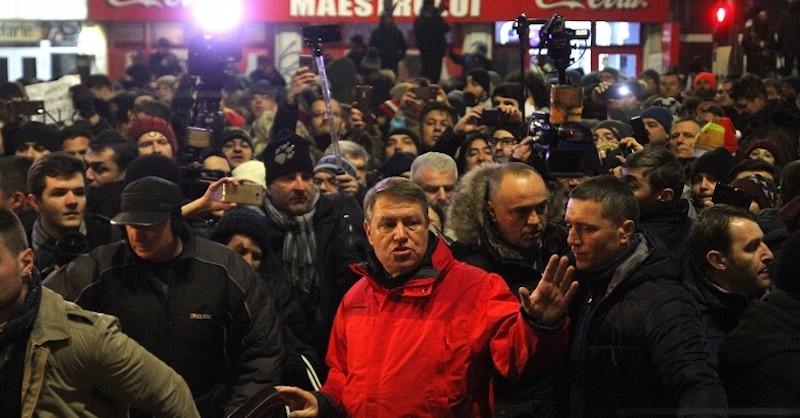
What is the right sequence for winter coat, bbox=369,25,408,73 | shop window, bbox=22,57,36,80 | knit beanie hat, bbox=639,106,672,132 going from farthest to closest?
1. shop window, bbox=22,57,36,80
2. winter coat, bbox=369,25,408,73
3. knit beanie hat, bbox=639,106,672,132

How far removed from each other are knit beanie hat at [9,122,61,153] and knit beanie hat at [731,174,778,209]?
16.0 ft

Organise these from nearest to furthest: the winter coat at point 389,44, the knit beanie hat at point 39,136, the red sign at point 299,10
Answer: the knit beanie hat at point 39,136 < the winter coat at point 389,44 < the red sign at point 299,10

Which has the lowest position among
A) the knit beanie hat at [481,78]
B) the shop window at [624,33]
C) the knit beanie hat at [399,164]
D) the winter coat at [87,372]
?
the winter coat at [87,372]

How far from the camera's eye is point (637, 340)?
431 cm

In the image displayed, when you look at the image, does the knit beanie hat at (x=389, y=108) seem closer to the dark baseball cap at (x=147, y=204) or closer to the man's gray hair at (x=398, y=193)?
the dark baseball cap at (x=147, y=204)

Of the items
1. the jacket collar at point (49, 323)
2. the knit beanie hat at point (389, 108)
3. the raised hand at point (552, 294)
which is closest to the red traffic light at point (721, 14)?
the knit beanie hat at point (389, 108)

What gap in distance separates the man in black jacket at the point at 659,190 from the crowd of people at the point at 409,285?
1 cm

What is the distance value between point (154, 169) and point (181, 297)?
185 cm

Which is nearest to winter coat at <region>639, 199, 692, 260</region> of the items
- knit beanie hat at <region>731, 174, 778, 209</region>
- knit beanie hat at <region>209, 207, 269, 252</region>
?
knit beanie hat at <region>731, 174, 778, 209</region>

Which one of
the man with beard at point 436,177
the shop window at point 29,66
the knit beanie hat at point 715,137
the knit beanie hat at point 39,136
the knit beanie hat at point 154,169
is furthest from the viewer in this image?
the shop window at point 29,66

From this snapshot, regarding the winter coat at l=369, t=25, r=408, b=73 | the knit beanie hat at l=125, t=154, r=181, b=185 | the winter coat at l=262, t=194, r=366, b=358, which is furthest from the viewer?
the winter coat at l=369, t=25, r=408, b=73

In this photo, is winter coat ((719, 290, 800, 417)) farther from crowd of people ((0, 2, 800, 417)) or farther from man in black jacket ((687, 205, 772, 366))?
man in black jacket ((687, 205, 772, 366))

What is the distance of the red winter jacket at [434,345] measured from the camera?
4.60m

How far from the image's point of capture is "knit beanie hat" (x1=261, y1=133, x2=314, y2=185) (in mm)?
6809
